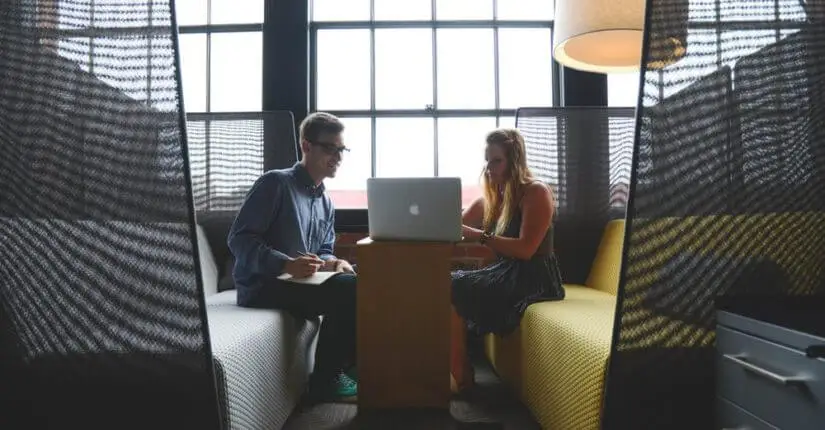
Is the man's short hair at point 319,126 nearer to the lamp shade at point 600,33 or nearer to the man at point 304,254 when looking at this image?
the man at point 304,254

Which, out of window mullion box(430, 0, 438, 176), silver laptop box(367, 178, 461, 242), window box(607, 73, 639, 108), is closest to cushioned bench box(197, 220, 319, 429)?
silver laptop box(367, 178, 461, 242)

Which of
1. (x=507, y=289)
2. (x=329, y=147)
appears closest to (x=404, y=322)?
(x=507, y=289)

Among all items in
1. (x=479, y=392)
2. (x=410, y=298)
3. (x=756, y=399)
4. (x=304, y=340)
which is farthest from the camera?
(x=479, y=392)

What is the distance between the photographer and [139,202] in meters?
1.09

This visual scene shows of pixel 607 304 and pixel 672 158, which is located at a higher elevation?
pixel 672 158

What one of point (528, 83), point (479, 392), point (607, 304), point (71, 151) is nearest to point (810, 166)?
point (607, 304)

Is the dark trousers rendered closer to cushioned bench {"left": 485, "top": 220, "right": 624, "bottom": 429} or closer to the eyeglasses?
the eyeglasses

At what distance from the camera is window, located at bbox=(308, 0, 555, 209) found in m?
3.22

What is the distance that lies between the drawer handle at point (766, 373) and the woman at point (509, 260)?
3.62 ft

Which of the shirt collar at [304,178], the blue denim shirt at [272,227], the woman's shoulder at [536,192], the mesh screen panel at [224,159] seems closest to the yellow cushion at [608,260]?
the woman's shoulder at [536,192]

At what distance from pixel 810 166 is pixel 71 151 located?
4.49 ft

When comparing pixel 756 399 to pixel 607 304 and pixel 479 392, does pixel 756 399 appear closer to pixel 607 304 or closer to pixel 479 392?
pixel 607 304

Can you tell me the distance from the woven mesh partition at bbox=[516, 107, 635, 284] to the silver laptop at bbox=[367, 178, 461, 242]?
0.97 meters

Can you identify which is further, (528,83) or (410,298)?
(528,83)
